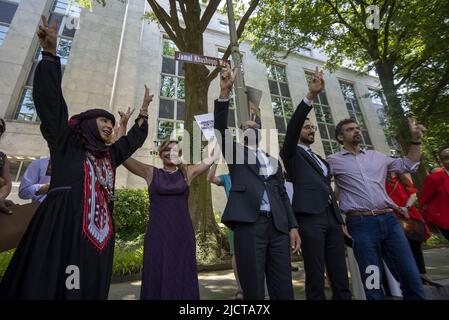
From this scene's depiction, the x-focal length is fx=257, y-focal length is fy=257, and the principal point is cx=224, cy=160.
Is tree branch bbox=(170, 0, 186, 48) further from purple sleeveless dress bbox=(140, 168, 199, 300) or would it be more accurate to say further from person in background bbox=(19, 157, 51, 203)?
purple sleeveless dress bbox=(140, 168, 199, 300)

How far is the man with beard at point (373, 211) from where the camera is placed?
249 centimetres

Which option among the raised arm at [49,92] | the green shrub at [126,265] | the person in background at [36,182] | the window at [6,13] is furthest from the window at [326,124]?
the window at [6,13]

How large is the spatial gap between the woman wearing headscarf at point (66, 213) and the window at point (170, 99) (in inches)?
426

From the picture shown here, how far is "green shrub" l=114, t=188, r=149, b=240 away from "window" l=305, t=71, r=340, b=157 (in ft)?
43.8

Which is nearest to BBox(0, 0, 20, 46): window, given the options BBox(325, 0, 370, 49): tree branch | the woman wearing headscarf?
the woman wearing headscarf

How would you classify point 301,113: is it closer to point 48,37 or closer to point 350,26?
point 48,37

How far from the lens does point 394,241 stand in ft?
8.42

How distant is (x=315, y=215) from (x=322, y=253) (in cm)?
35

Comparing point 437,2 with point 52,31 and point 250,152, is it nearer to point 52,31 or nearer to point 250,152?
point 250,152

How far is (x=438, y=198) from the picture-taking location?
147 inches

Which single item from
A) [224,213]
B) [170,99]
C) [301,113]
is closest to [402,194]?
[301,113]

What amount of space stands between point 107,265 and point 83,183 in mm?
650

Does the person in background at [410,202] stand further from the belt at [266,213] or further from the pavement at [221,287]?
the belt at [266,213]
